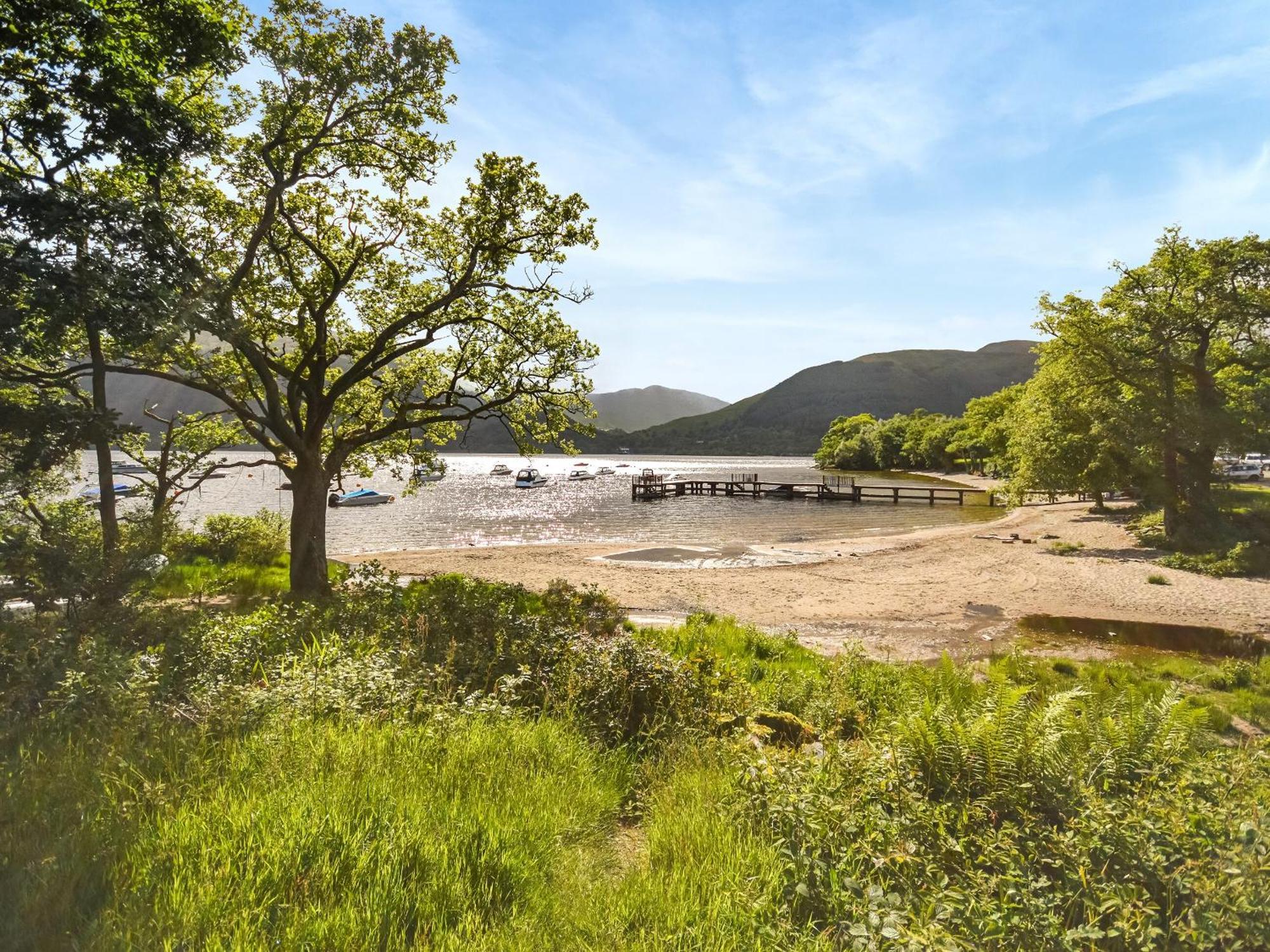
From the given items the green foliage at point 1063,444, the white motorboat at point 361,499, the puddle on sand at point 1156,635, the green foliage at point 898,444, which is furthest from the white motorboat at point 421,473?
the green foliage at point 898,444

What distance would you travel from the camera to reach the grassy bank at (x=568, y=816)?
8.79 feet

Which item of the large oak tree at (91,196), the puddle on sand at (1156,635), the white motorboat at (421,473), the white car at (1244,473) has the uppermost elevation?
the large oak tree at (91,196)

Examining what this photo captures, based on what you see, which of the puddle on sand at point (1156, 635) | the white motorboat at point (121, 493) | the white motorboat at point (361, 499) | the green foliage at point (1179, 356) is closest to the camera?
the white motorboat at point (121, 493)

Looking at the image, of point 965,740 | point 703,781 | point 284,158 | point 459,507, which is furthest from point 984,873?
point 459,507

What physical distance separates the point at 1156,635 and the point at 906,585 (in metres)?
7.50

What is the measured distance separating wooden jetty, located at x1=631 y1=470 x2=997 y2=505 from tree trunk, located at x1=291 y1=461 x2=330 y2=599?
177 ft

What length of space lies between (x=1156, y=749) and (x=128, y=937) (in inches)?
236

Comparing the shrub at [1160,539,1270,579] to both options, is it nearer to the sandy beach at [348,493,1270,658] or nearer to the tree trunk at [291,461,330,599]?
the sandy beach at [348,493,1270,658]

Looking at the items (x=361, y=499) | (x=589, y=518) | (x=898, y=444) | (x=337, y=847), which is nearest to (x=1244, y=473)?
(x=898, y=444)

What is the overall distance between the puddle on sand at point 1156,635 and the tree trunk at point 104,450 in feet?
62.8

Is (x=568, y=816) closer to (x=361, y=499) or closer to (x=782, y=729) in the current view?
(x=782, y=729)

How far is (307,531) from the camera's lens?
12.5 meters

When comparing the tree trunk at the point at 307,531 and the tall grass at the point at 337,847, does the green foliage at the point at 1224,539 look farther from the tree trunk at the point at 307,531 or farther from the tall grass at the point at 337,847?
the tree trunk at the point at 307,531

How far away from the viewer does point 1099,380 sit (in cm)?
2734
